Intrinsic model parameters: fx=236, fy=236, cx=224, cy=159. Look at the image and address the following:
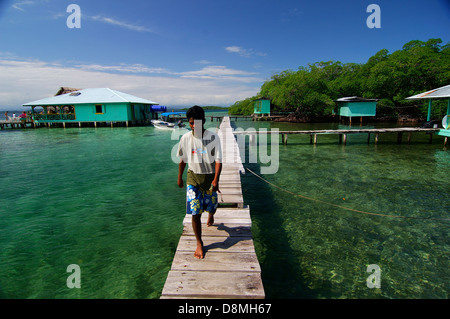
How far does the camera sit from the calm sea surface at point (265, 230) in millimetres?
4176

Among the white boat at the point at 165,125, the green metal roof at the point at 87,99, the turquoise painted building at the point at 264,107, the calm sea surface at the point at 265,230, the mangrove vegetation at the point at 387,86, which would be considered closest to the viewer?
the calm sea surface at the point at 265,230

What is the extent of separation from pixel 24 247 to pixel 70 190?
401cm

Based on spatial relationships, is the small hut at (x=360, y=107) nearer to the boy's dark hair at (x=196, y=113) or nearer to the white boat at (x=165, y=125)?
the white boat at (x=165, y=125)

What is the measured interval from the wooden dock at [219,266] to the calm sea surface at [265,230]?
3.30 feet

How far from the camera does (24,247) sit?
532 cm

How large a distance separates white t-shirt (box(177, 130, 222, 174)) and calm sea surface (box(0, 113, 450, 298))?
7.59ft

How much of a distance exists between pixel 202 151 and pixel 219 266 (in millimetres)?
1624

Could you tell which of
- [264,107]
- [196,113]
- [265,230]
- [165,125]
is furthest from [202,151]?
[264,107]

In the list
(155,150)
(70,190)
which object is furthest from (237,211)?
(155,150)

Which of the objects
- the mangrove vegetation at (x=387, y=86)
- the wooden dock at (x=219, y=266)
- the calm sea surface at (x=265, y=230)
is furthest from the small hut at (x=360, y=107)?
the wooden dock at (x=219, y=266)

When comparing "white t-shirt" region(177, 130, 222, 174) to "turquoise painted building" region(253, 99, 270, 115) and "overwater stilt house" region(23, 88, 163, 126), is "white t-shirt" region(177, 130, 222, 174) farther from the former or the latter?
"turquoise painted building" region(253, 99, 270, 115)

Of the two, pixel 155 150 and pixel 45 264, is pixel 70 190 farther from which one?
pixel 155 150

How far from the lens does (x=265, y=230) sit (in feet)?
19.6

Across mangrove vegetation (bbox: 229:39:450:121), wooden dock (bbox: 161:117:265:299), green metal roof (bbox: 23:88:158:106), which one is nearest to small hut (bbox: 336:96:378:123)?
mangrove vegetation (bbox: 229:39:450:121)
